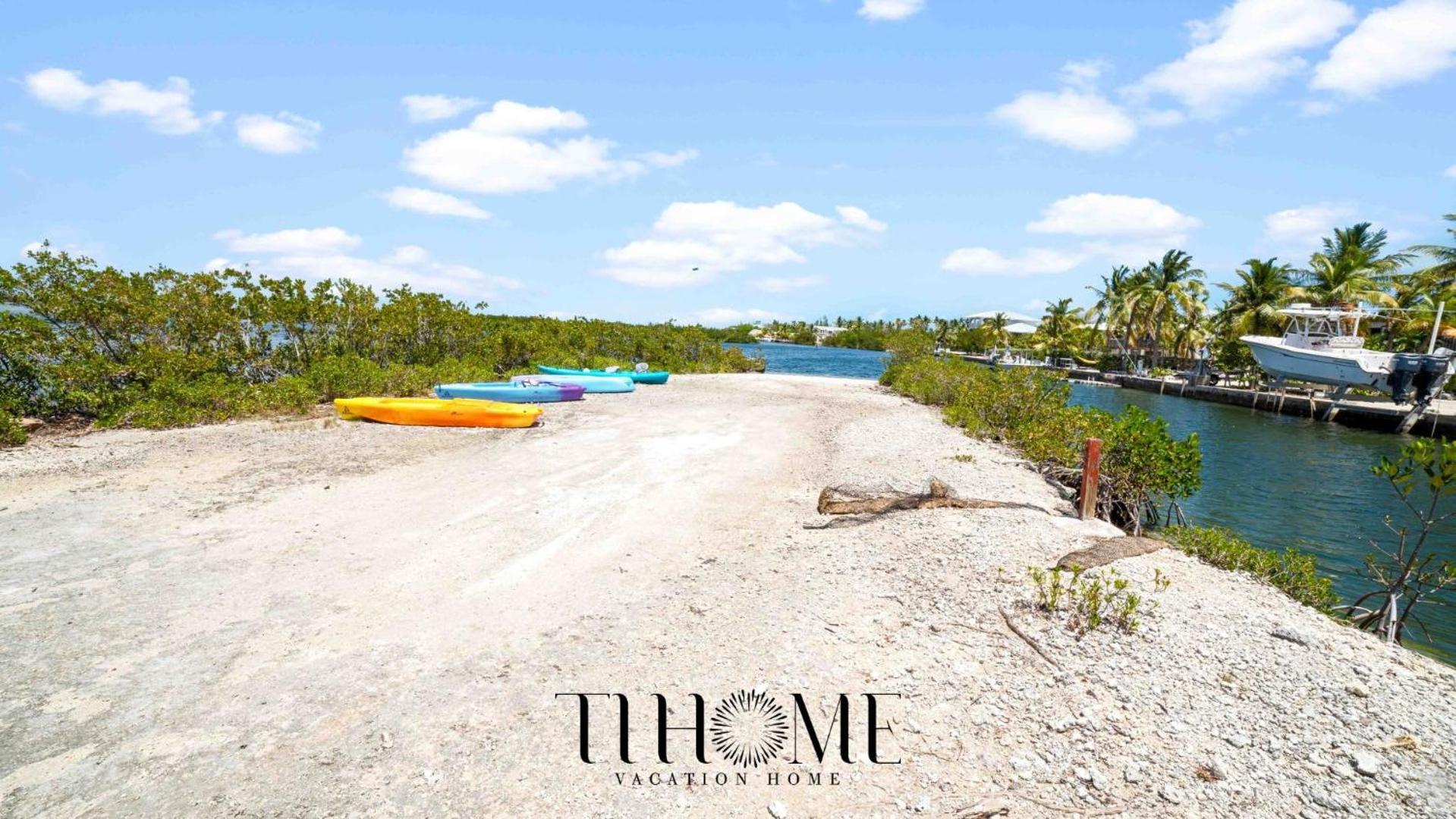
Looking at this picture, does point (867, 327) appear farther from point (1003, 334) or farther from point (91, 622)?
point (91, 622)

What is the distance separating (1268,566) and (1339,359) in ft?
140

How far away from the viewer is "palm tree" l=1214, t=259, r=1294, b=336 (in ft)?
172

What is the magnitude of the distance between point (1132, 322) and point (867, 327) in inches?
3882

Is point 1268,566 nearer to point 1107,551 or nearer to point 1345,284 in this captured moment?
point 1107,551

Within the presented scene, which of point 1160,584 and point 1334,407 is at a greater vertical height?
point 1160,584

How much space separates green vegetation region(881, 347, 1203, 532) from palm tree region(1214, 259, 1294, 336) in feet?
153

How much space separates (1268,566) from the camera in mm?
8648

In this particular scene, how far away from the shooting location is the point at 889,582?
6.78 metres

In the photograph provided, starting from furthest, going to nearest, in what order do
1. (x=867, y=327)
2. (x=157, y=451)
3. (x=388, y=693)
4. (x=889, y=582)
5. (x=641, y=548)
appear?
(x=867, y=327) < (x=157, y=451) < (x=641, y=548) < (x=889, y=582) < (x=388, y=693)

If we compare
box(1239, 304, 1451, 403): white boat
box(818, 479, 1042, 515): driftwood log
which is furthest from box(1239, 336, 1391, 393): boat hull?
box(818, 479, 1042, 515): driftwood log

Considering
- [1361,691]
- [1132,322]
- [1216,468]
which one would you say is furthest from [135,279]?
[1132,322]

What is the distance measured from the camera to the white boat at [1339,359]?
34.9 meters

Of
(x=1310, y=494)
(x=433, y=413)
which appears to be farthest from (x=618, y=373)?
(x=1310, y=494)

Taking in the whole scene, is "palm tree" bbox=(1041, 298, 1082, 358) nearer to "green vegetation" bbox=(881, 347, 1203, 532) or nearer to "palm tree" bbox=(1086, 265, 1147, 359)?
"palm tree" bbox=(1086, 265, 1147, 359)
